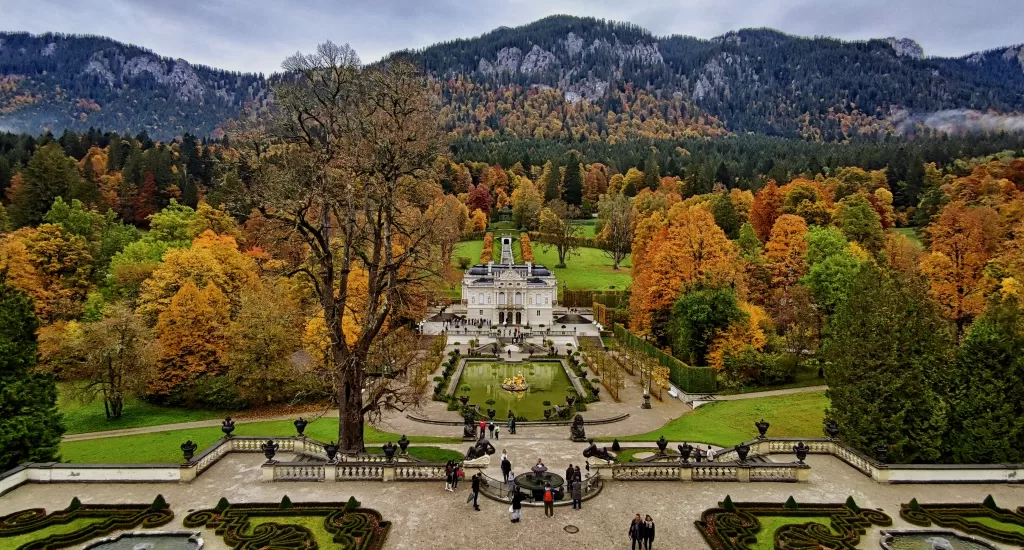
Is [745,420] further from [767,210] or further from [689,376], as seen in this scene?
[767,210]

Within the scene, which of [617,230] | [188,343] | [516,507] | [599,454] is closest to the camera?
[516,507]

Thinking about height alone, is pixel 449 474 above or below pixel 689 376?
above

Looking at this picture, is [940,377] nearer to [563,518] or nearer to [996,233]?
[563,518]

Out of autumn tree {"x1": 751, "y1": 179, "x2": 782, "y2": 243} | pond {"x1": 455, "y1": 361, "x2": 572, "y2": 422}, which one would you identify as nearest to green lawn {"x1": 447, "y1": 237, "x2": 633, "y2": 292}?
autumn tree {"x1": 751, "y1": 179, "x2": 782, "y2": 243}

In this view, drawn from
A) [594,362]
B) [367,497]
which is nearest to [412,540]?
[367,497]

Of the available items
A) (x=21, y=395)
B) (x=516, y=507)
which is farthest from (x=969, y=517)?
(x=21, y=395)

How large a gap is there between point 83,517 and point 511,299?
61483mm

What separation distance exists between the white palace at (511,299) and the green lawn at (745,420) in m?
38.9

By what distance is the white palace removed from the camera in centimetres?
7819

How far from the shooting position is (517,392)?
45.9 m

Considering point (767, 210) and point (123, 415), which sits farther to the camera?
point (767, 210)

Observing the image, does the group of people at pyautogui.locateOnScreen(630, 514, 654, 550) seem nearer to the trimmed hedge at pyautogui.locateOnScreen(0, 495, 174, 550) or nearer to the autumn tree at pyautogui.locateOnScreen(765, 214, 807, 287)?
the trimmed hedge at pyautogui.locateOnScreen(0, 495, 174, 550)

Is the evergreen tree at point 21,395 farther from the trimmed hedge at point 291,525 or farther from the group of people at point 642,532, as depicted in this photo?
the group of people at point 642,532

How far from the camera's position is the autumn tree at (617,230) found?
99.6 metres
